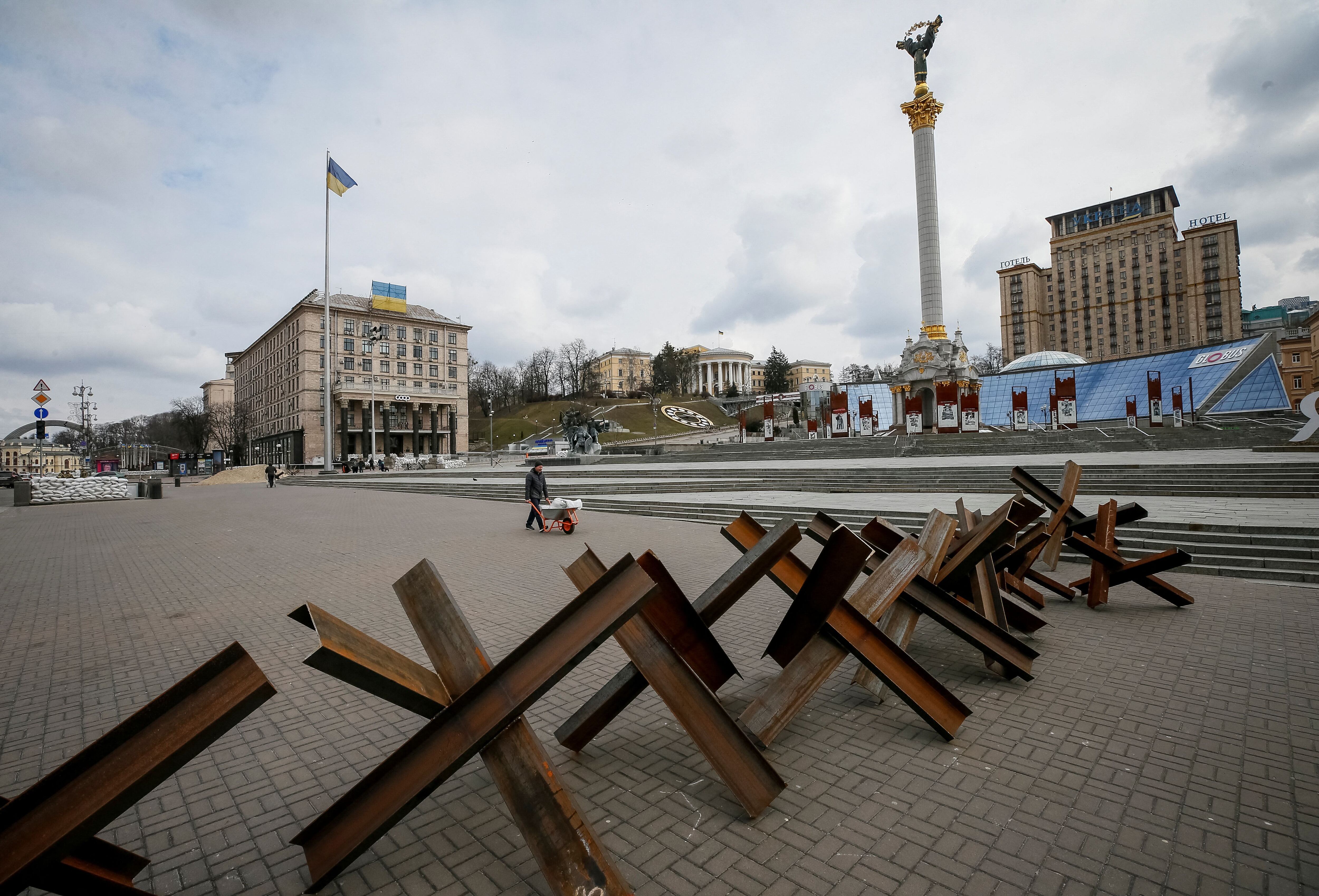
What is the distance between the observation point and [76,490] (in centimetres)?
2598

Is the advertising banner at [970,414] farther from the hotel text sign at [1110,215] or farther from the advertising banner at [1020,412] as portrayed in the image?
the hotel text sign at [1110,215]

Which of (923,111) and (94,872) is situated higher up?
(923,111)

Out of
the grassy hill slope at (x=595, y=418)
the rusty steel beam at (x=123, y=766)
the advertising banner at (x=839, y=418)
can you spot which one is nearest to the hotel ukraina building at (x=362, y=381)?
the grassy hill slope at (x=595, y=418)

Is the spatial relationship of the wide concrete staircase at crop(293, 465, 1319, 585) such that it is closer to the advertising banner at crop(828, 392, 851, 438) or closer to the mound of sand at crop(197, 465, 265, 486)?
the advertising banner at crop(828, 392, 851, 438)

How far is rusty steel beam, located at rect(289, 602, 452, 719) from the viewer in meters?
1.96

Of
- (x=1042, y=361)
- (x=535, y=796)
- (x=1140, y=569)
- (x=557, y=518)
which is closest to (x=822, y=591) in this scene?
(x=535, y=796)

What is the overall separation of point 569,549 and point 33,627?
685 cm

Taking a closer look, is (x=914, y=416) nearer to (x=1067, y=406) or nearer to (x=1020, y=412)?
(x=1067, y=406)

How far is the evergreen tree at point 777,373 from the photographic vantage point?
102m

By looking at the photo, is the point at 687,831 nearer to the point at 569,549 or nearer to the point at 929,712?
the point at 929,712

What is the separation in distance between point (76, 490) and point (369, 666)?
34155 mm

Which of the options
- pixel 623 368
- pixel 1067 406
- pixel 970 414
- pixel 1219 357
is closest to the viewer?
pixel 1067 406

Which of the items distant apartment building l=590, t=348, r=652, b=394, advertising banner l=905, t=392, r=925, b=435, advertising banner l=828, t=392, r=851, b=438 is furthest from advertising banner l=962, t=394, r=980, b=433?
distant apartment building l=590, t=348, r=652, b=394

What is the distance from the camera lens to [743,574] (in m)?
3.24
